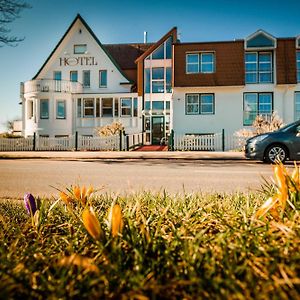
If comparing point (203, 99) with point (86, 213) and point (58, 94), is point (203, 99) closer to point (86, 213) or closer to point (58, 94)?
point (58, 94)

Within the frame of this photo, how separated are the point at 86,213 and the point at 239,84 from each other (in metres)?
24.8

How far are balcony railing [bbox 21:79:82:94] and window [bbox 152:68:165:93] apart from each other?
7437 mm

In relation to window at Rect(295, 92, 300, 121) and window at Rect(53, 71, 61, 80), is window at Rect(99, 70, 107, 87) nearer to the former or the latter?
window at Rect(53, 71, 61, 80)

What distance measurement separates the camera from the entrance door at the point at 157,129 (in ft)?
97.2

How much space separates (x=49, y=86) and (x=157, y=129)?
35.2 feet

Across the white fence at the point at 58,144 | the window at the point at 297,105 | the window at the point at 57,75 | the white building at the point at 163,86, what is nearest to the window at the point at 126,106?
the white building at the point at 163,86

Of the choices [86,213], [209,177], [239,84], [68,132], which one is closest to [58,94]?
[68,132]

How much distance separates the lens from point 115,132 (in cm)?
2402

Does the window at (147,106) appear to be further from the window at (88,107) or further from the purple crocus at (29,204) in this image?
the purple crocus at (29,204)

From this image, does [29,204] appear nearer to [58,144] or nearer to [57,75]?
[58,144]

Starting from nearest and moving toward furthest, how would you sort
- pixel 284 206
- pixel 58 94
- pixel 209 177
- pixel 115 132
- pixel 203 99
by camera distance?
pixel 284 206, pixel 209 177, pixel 115 132, pixel 203 99, pixel 58 94

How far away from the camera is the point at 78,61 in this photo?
3192cm

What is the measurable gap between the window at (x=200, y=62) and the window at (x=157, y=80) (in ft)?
16.3

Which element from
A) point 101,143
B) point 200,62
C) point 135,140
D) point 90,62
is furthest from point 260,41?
point 90,62
